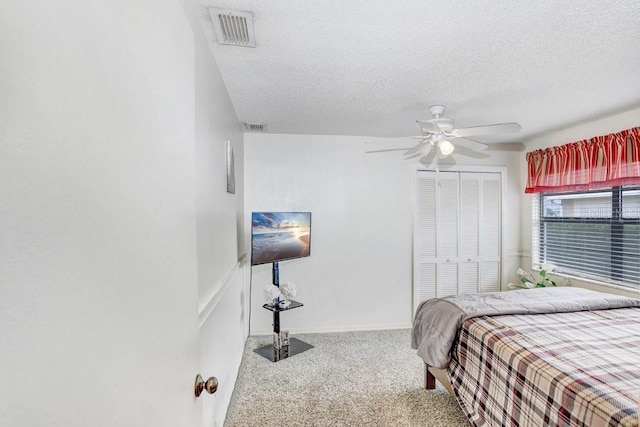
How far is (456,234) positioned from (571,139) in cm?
162

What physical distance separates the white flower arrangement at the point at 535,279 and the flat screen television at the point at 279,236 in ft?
8.95

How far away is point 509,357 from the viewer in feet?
5.76

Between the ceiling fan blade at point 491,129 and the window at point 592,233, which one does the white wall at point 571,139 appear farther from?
the ceiling fan blade at point 491,129

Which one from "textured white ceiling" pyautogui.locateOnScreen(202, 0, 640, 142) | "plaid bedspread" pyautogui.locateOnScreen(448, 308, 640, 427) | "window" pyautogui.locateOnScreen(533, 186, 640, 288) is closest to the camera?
"plaid bedspread" pyautogui.locateOnScreen(448, 308, 640, 427)

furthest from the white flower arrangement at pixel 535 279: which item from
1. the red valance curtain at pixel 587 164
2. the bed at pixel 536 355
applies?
the bed at pixel 536 355

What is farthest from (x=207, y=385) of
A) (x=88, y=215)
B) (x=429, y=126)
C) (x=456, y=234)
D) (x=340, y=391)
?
(x=456, y=234)

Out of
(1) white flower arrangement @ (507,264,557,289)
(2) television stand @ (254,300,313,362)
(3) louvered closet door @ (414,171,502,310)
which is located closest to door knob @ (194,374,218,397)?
(2) television stand @ (254,300,313,362)

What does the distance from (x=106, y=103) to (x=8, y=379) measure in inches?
14.9

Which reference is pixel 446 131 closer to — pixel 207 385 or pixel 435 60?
pixel 435 60

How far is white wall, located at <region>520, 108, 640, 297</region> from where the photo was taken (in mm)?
2951

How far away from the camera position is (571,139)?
3.49 meters

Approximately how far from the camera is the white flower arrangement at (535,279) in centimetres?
369

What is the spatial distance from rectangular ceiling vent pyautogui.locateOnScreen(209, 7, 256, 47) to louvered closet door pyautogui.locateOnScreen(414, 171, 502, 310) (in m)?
2.93

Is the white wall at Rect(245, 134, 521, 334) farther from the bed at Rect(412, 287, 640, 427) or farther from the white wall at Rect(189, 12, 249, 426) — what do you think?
the bed at Rect(412, 287, 640, 427)
